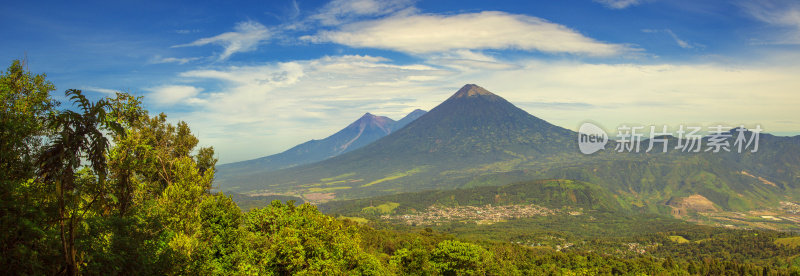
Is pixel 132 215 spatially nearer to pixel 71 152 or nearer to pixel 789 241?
pixel 71 152

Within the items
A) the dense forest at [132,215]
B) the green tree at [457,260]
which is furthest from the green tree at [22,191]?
the green tree at [457,260]

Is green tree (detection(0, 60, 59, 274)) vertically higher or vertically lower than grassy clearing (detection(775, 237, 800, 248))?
higher

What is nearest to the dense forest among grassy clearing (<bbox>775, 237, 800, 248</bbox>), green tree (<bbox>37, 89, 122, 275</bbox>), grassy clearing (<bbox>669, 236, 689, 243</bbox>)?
green tree (<bbox>37, 89, 122, 275</bbox>)

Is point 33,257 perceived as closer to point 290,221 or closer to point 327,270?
point 327,270

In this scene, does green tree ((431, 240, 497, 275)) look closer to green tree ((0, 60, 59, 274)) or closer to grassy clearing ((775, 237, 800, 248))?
green tree ((0, 60, 59, 274))

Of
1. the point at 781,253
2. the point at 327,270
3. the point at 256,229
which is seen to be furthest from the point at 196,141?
the point at 781,253

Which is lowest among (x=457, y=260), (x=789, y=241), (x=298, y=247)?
(x=789, y=241)

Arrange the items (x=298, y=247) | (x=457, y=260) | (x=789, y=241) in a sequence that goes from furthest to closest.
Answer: (x=789, y=241)
(x=457, y=260)
(x=298, y=247)

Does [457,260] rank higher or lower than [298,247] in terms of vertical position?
lower

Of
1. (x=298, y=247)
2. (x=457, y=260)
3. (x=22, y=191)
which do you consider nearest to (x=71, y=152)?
(x=22, y=191)

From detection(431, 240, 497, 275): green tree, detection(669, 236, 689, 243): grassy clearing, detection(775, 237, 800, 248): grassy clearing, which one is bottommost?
detection(669, 236, 689, 243): grassy clearing
